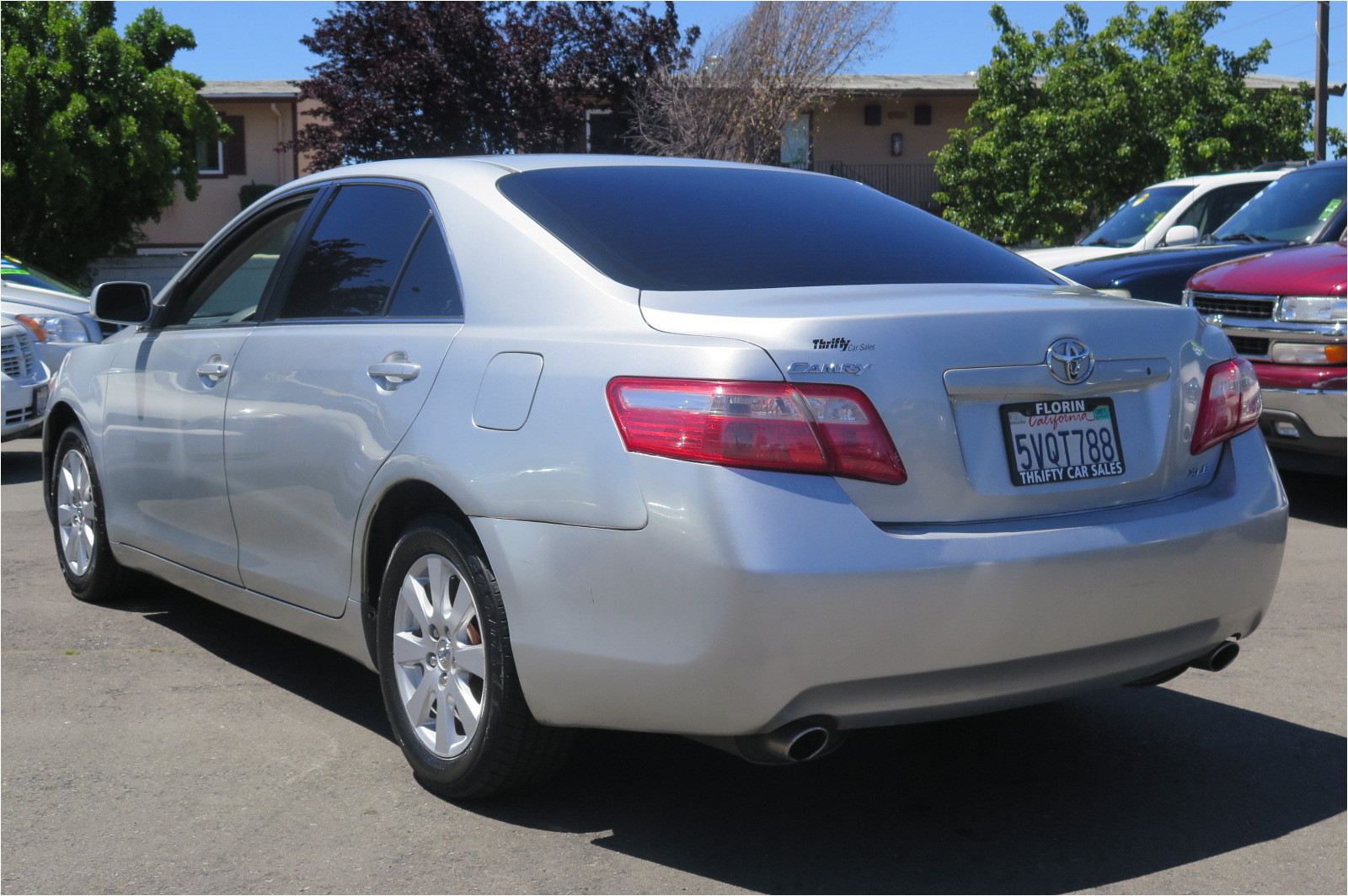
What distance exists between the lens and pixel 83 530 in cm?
572

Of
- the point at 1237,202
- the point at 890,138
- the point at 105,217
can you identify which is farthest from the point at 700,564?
the point at 890,138

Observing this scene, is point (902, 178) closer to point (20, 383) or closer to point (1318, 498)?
point (1318, 498)

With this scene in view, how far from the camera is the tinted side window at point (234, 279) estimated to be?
15.6 feet

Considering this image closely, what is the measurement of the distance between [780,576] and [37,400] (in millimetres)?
8204

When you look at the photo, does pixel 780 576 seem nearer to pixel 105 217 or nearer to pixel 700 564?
pixel 700 564

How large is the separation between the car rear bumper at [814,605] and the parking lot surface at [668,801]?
11 cm

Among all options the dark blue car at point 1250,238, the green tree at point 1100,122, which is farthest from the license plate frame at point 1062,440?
the green tree at point 1100,122

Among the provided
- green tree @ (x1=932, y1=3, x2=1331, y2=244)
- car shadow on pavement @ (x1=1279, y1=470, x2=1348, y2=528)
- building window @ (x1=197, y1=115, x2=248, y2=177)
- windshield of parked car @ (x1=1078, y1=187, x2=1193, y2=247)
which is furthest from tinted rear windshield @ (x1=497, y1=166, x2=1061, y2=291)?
building window @ (x1=197, y1=115, x2=248, y2=177)

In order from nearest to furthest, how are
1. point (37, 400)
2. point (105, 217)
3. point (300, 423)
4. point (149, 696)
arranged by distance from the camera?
point (300, 423) → point (149, 696) → point (37, 400) → point (105, 217)

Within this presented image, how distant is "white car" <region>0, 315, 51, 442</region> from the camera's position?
955cm

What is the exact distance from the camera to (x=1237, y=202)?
12.4 m

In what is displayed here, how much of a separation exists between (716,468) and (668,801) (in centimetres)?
116

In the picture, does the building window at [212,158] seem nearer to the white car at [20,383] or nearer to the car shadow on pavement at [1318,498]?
the white car at [20,383]

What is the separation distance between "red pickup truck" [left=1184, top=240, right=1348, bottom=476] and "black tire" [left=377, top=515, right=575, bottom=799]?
5190 mm
